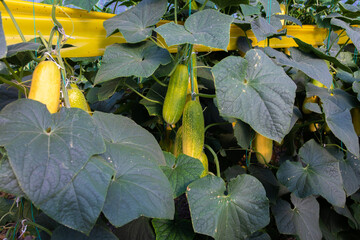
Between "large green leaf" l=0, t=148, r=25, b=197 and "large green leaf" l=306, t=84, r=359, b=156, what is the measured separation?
0.98 meters

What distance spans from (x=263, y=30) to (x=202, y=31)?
0.38 metres

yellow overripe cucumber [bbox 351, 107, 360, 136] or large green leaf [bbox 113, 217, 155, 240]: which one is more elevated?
yellow overripe cucumber [bbox 351, 107, 360, 136]

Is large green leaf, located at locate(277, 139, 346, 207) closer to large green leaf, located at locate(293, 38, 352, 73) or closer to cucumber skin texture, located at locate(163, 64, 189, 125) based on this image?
large green leaf, located at locate(293, 38, 352, 73)

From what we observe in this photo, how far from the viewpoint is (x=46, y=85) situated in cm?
64

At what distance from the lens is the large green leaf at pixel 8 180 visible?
54 centimetres

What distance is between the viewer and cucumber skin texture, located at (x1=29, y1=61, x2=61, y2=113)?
0.63 metres

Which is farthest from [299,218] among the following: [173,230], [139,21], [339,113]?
[139,21]

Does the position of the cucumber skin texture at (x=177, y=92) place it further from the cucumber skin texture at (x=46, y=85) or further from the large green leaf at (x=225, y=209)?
the cucumber skin texture at (x=46, y=85)

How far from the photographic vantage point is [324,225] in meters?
1.45

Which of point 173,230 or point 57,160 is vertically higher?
point 57,160

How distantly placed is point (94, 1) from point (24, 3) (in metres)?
0.20

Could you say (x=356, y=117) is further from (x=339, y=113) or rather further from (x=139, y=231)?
(x=139, y=231)

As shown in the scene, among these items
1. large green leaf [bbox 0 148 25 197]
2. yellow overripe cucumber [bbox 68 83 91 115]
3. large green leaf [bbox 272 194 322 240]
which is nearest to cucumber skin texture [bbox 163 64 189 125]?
yellow overripe cucumber [bbox 68 83 91 115]

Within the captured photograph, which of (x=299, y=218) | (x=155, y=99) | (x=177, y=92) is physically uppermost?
(x=177, y=92)
